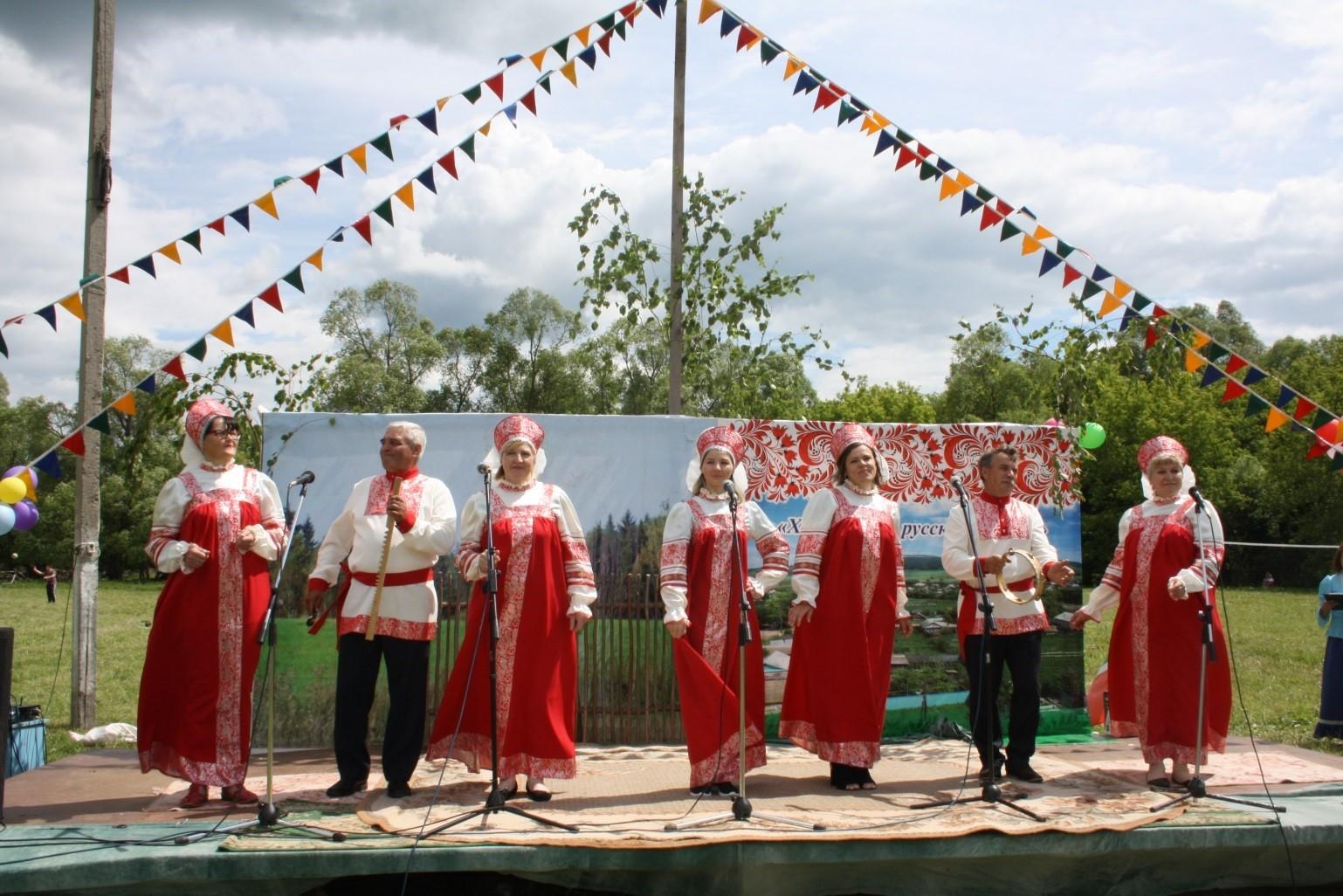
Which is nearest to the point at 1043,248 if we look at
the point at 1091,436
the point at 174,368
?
the point at 1091,436

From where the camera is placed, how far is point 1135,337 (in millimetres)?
7109

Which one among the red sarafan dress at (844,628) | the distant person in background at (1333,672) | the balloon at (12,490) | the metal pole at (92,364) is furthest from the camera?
the distant person in background at (1333,672)

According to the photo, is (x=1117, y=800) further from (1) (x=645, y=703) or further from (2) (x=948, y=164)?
(2) (x=948, y=164)

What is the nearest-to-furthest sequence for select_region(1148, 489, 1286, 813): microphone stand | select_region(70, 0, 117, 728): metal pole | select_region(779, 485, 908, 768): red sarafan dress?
select_region(1148, 489, 1286, 813): microphone stand, select_region(779, 485, 908, 768): red sarafan dress, select_region(70, 0, 117, 728): metal pole

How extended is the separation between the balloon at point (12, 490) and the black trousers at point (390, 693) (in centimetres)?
231

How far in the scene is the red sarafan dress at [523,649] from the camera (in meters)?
4.67

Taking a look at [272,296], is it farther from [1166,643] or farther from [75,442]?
[1166,643]

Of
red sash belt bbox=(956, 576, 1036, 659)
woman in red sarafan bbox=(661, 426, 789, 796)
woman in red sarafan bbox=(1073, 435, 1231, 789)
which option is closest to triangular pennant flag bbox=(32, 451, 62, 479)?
woman in red sarafan bbox=(661, 426, 789, 796)

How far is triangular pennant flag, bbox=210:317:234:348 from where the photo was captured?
19.2 feet

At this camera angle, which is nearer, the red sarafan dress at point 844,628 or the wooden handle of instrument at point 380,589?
the wooden handle of instrument at point 380,589

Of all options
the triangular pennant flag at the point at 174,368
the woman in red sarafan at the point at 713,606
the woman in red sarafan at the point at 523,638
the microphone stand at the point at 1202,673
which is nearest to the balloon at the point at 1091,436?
the microphone stand at the point at 1202,673

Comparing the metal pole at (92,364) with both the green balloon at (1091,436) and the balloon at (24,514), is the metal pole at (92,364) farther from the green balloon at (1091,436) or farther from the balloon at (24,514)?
the green balloon at (1091,436)

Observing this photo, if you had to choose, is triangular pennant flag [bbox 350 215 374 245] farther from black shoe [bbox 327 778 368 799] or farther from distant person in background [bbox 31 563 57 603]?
distant person in background [bbox 31 563 57 603]

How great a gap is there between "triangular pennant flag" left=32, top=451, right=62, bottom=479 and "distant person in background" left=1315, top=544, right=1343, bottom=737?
8.19 m
